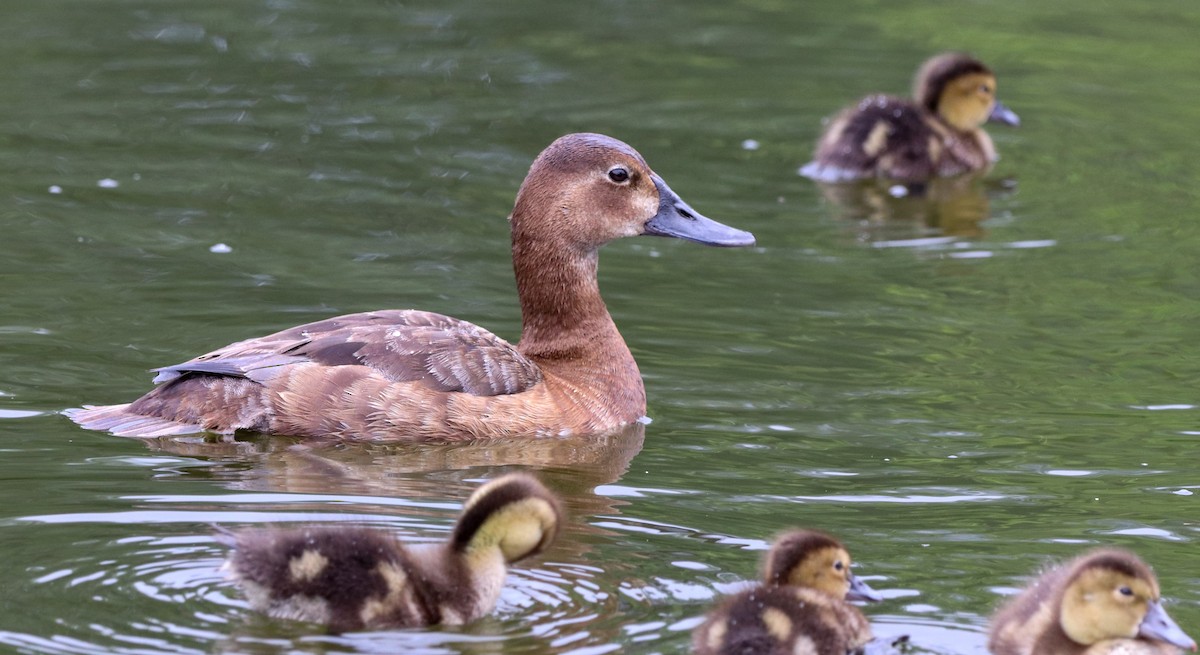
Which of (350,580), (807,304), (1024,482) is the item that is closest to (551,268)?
(807,304)

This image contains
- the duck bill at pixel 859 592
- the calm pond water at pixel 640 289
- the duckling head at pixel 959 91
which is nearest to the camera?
the duck bill at pixel 859 592

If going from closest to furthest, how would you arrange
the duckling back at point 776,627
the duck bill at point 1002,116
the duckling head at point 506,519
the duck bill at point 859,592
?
the duckling back at point 776,627 → the duckling head at point 506,519 → the duck bill at point 859,592 → the duck bill at point 1002,116

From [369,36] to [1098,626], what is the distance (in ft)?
36.3

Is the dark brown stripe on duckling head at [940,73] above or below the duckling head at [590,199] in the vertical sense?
above

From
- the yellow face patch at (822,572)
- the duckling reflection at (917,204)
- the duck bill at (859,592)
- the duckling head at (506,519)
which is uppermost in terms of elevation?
the duckling reflection at (917,204)

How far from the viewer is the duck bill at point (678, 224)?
336 inches

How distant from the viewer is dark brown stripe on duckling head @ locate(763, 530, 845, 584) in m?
5.43

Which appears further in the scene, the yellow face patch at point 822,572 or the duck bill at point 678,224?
the duck bill at point 678,224

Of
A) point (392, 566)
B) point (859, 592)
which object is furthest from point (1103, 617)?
point (392, 566)

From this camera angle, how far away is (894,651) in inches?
206

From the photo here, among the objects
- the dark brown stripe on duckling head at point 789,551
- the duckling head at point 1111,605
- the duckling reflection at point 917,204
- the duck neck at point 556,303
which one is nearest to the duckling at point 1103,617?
the duckling head at point 1111,605

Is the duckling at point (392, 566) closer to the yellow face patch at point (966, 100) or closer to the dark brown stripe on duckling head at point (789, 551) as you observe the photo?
the dark brown stripe on duckling head at point (789, 551)

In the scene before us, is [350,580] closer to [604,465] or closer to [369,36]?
[604,465]

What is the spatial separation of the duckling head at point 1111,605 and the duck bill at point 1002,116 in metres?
8.42
